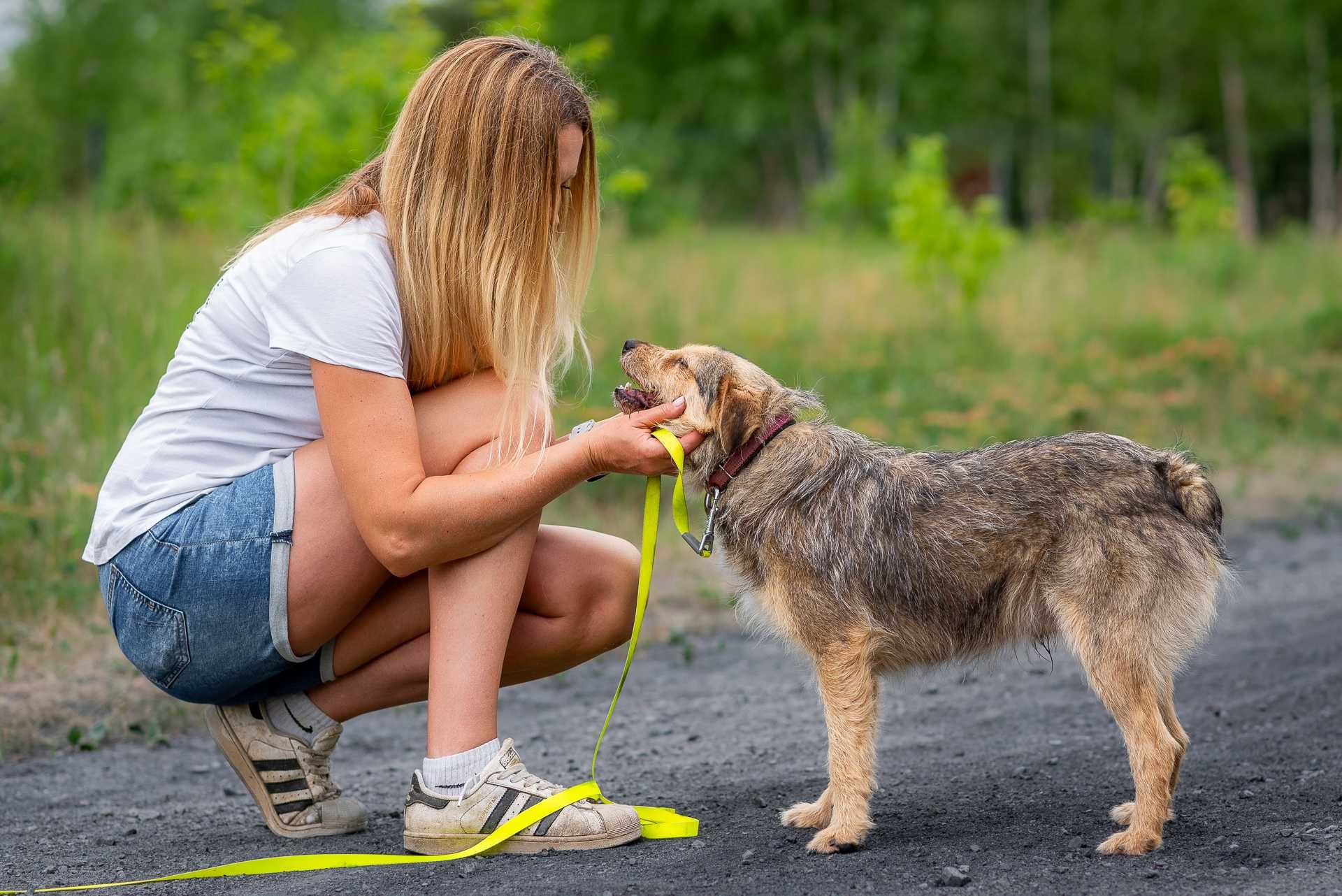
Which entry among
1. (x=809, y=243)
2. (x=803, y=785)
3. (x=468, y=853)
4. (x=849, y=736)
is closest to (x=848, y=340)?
(x=809, y=243)

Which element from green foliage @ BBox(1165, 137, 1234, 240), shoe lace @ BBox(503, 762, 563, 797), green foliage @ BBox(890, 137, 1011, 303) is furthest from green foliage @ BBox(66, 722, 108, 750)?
green foliage @ BBox(1165, 137, 1234, 240)

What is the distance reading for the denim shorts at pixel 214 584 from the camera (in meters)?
3.30

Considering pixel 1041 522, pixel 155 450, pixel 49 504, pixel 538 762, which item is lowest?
pixel 538 762

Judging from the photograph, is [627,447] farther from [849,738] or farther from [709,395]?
[849,738]

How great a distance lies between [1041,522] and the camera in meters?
3.53

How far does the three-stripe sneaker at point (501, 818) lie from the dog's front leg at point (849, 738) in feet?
1.89

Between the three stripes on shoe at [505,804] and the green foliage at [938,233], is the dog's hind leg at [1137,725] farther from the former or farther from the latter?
the green foliage at [938,233]

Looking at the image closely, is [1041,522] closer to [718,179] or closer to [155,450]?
[155,450]

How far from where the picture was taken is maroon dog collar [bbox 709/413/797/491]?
3.74 m

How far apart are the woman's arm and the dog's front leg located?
0.78 meters

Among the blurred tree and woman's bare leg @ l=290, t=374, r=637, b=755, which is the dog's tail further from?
the blurred tree

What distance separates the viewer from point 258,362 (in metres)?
3.36

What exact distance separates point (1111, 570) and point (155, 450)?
2.66m

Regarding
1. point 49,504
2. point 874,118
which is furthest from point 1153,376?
point 874,118
